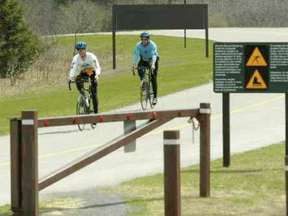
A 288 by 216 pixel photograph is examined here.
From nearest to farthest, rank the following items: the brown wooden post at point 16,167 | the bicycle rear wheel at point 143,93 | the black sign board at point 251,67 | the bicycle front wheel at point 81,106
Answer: the brown wooden post at point 16,167, the black sign board at point 251,67, the bicycle front wheel at point 81,106, the bicycle rear wheel at point 143,93

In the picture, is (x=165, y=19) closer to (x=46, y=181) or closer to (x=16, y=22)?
(x=16, y=22)

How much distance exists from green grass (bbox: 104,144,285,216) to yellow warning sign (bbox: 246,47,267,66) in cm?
149

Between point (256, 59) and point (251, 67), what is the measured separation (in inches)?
5.1

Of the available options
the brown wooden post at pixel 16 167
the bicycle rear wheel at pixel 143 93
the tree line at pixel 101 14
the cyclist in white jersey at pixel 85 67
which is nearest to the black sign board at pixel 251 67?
the brown wooden post at pixel 16 167

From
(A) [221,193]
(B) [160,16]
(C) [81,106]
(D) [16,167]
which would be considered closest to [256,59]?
(A) [221,193]

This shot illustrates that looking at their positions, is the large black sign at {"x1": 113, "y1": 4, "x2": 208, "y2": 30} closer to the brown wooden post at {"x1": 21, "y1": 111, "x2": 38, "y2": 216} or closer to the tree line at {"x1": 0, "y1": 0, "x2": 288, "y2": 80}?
the tree line at {"x1": 0, "y1": 0, "x2": 288, "y2": 80}

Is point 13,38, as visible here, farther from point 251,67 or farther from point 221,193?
point 221,193

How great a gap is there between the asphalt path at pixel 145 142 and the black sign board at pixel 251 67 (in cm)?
182

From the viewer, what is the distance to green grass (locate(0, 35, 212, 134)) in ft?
86.5

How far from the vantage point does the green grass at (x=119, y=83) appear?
26375 mm

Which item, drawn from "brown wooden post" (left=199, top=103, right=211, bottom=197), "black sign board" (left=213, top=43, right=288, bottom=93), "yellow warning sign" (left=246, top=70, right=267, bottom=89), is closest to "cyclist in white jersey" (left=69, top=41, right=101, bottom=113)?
"black sign board" (left=213, top=43, right=288, bottom=93)

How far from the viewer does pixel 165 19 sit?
4128cm

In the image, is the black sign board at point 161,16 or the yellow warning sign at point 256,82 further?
the black sign board at point 161,16

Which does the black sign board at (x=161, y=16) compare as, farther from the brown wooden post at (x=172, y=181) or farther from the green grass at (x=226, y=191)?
the brown wooden post at (x=172, y=181)
